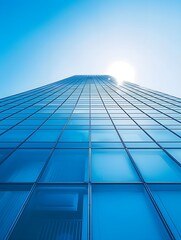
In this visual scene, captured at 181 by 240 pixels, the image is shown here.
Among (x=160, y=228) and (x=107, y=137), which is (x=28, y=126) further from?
(x=160, y=228)

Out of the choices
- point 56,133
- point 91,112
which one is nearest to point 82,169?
point 56,133

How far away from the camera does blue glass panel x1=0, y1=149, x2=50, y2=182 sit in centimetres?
648

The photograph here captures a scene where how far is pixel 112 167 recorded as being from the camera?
718 cm

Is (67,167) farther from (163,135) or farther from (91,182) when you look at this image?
(163,135)

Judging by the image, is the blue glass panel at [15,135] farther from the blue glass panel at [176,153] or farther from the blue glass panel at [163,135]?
the blue glass panel at [176,153]

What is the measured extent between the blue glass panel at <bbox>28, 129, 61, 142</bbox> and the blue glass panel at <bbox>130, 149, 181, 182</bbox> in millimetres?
4557

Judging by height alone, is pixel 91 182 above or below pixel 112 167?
below

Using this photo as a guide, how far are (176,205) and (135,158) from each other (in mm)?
2862

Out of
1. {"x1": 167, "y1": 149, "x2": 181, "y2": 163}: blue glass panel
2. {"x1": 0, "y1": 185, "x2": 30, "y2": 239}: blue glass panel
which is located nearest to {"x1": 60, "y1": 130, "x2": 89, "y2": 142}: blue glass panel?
{"x1": 167, "y1": 149, "x2": 181, "y2": 163}: blue glass panel

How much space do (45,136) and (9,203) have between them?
5.80m

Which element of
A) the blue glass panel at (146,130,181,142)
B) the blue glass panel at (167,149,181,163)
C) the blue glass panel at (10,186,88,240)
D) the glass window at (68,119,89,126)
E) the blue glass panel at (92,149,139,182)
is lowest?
the blue glass panel at (10,186,88,240)

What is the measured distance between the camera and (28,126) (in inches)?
510

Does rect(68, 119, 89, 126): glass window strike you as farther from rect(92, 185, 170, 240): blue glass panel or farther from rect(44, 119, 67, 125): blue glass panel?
rect(92, 185, 170, 240): blue glass panel

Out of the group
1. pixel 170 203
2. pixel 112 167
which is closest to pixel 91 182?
pixel 112 167
